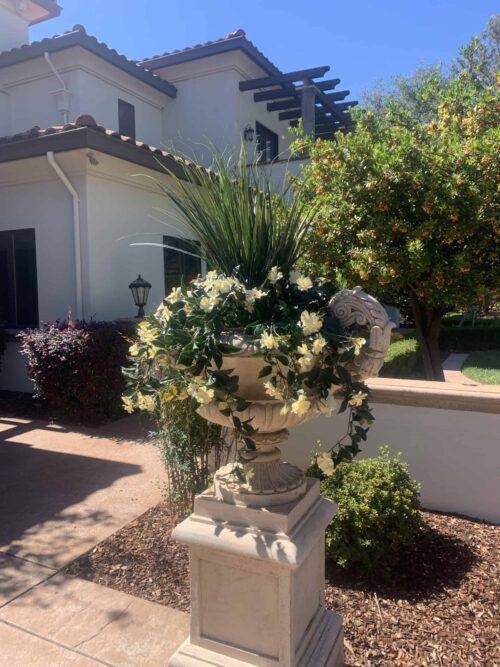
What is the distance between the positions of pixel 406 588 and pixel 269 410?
1701 mm

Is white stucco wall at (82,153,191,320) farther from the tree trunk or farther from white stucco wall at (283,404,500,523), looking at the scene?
white stucco wall at (283,404,500,523)

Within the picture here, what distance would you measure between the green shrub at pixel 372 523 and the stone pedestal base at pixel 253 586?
0.81m

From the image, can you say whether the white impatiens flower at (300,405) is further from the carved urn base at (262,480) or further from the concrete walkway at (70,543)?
the concrete walkway at (70,543)

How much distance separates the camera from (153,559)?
10.7ft

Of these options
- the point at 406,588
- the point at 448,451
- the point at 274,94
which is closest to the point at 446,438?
the point at 448,451

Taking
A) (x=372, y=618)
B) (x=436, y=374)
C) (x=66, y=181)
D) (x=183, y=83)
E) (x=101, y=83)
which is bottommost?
(x=372, y=618)

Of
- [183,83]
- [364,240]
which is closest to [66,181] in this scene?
[364,240]

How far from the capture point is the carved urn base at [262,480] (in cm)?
214

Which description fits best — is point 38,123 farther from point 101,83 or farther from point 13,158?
point 13,158

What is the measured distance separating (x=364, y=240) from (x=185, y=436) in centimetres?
293

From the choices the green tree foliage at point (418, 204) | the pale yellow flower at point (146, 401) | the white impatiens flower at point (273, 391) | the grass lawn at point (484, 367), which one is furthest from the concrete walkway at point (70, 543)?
the grass lawn at point (484, 367)

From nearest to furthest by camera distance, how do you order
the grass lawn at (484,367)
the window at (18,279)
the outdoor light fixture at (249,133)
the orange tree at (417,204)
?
the orange tree at (417,204) < the window at (18,279) < the grass lawn at (484,367) < the outdoor light fixture at (249,133)

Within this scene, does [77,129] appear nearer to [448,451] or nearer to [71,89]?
[71,89]

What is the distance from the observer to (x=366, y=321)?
208 centimetres
